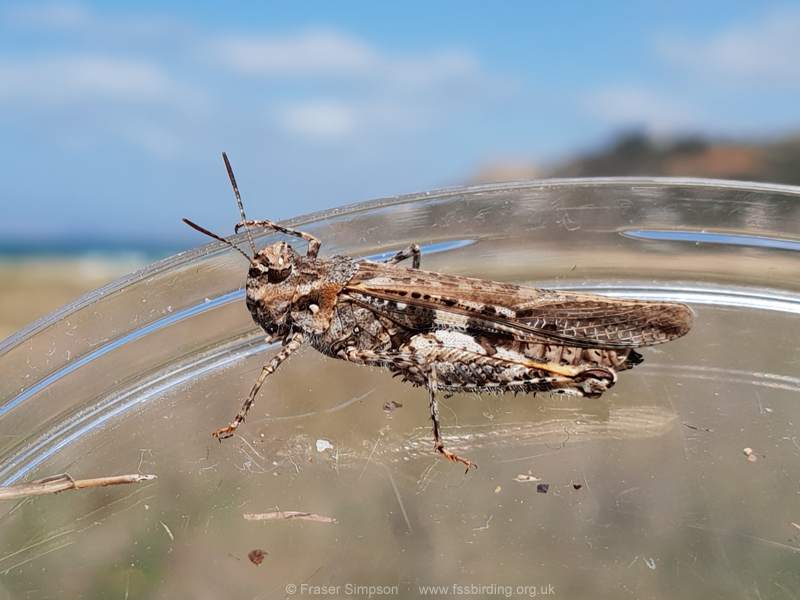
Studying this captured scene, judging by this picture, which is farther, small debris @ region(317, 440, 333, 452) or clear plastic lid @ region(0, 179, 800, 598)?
small debris @ region(317, 440, 333, 452)

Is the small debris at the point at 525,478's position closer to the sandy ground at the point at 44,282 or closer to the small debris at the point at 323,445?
the small debris at the point at 323,445

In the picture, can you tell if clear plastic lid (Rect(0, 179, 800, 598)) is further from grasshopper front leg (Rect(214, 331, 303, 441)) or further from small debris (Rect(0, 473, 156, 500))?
grasshopper front leg (Rect(214, 331, 303, 441))

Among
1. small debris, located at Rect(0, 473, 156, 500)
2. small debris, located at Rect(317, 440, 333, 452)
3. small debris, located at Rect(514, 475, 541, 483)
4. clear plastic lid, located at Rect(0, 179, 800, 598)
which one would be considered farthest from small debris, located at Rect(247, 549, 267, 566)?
small debris, located at Rect(514, 475, 541, 483)

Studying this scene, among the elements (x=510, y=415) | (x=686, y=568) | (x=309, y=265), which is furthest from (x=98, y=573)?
(x=686, y=568)

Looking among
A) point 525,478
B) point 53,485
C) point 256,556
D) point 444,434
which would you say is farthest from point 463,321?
point 53,485

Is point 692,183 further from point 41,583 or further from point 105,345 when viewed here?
point 41,583

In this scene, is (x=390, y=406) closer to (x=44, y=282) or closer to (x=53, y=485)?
(x=53, y=485)

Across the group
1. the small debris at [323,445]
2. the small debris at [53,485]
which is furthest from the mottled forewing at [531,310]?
the small debris at [53,485]
